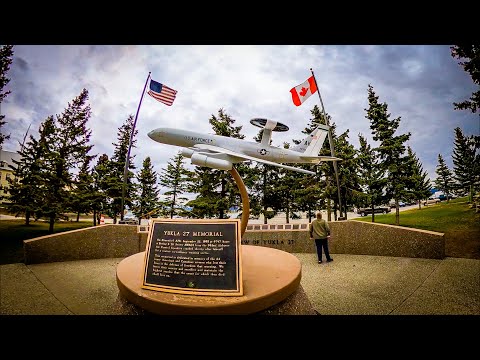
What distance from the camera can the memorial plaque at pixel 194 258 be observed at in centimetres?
312

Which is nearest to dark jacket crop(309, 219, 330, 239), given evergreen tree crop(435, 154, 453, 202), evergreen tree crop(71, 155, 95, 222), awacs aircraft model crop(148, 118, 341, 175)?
awacs aircraft model crop(148, 118, 341, 175)

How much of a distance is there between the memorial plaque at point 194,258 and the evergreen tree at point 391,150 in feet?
65.7

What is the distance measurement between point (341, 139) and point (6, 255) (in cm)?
2584

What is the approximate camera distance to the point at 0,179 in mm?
29547

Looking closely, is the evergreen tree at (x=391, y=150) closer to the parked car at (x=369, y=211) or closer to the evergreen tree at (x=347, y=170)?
the evergreen tree at (x=347, y=170)

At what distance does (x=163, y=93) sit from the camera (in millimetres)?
11141

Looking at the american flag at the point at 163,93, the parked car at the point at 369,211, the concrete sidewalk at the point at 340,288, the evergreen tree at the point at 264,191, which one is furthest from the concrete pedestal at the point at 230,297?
the parked car at the point at 369,211

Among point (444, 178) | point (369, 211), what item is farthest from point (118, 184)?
point (444, 178)

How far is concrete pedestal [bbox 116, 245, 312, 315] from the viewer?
2.70m

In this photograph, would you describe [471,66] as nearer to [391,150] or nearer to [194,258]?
[391,150]

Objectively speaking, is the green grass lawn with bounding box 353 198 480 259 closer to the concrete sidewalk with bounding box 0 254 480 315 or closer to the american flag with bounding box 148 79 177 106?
the concrete sidewalk with bounding box 0 254 480 315

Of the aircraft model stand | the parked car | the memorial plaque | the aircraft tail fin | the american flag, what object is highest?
the american flag

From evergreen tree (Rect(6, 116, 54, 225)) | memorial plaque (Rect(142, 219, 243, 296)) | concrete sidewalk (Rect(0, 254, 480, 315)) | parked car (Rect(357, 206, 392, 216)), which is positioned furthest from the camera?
parked car (Rect(357, 206, 392, 216))

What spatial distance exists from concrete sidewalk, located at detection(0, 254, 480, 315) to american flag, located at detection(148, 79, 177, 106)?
8.35m
